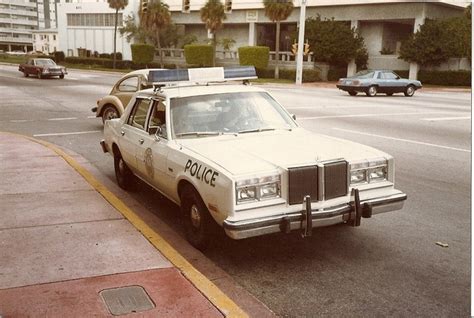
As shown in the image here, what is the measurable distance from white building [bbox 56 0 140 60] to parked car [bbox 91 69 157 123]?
57.7 meters

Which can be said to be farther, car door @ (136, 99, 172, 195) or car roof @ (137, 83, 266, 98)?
car roof @ (137, 83, 266, 98)

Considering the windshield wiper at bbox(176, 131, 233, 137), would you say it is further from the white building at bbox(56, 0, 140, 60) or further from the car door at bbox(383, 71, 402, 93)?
the white building at bbox(56, 0, 140, 60)

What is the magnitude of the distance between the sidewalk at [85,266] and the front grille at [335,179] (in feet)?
4.62

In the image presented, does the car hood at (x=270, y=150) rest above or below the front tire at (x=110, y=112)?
above

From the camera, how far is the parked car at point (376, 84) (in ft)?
87.6

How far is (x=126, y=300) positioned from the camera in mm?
4125

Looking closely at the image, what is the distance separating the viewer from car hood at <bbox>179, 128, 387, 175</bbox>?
4.84 metres

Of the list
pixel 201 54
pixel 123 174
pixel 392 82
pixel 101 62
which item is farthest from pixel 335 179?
pixel 101 62

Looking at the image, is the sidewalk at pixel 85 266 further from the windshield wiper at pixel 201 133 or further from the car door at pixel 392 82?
the car door at pixel 392 82

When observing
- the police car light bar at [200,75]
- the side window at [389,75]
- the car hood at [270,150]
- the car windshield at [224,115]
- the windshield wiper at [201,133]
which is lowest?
the car hood at [270,150]

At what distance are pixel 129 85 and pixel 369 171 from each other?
29.2ft

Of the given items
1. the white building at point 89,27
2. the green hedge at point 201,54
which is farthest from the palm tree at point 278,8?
the white building at point 89,27

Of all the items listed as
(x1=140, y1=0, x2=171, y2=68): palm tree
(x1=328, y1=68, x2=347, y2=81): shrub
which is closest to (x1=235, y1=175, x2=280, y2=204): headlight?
(x1=328, y1=68, x2=347, y2=81): shrub

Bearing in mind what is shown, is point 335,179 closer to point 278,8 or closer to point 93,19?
point 278,8
